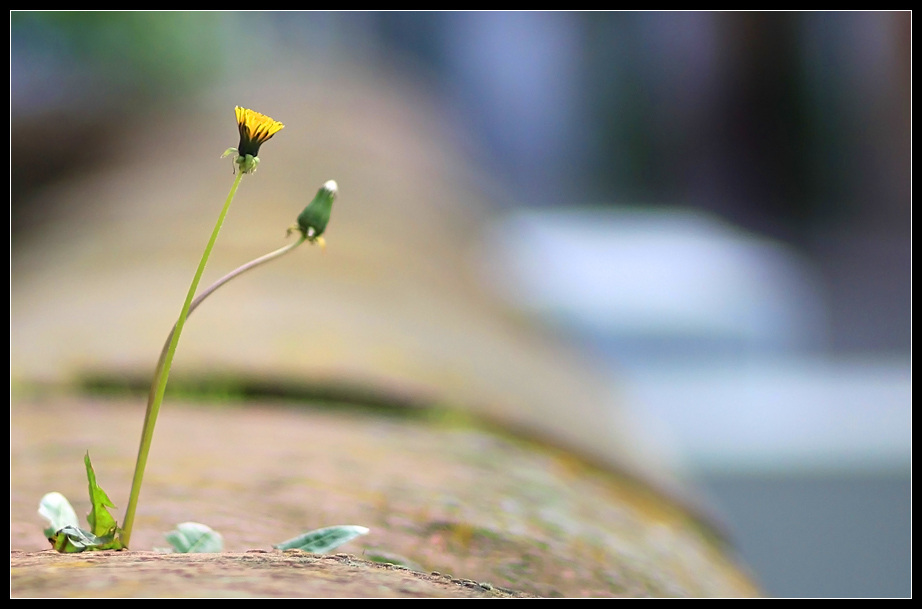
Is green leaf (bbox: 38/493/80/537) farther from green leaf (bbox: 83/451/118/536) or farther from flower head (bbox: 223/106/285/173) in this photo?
flower head (bbox: 223/106/285/173)

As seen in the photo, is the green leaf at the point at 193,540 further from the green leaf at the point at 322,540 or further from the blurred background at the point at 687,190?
the blurred background at the point at 687,190

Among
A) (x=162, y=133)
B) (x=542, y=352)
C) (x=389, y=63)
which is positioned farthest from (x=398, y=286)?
(x=389, y=63)

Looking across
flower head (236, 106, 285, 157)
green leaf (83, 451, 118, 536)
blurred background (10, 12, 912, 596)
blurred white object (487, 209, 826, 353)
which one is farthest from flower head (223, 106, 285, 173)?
blurred white object (487, 209, 826, 353)

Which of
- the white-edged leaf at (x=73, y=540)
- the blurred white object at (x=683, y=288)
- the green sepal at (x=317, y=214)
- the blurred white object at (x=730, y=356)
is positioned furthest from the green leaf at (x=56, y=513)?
the blurred white object at (x=683, y=288)

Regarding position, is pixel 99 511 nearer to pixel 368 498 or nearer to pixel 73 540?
pixel 73 540

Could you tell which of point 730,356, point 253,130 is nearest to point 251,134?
point 253,130
